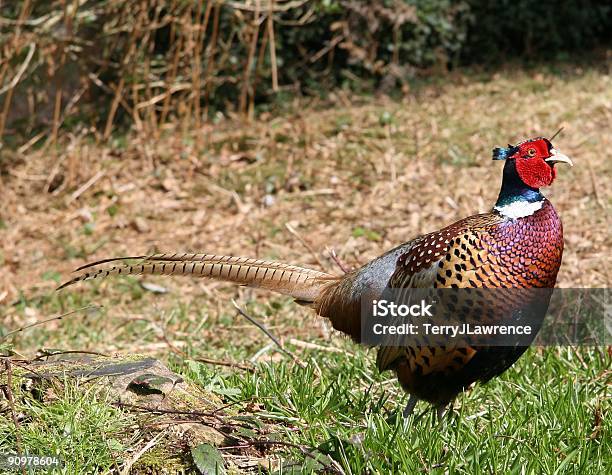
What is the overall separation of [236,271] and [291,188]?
118 inches

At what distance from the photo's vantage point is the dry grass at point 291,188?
5.37 metres

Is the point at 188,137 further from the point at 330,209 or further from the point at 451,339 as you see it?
the point at 451,339

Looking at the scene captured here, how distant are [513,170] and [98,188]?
13.5 ft

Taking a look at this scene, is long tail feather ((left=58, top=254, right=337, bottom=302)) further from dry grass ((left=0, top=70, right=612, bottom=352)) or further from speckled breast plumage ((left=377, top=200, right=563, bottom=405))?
dry grass ((left=0, top=70, right=612, bottom=352))

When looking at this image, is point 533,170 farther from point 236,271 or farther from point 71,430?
point 71,430

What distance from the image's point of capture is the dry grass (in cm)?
537

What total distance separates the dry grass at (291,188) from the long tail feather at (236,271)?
1242 millimetres

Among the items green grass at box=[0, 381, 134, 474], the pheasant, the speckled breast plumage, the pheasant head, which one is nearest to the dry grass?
the pheasant

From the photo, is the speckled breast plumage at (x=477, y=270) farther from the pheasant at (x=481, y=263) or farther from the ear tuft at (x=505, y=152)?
the ear tuft at (x=505, y=152)

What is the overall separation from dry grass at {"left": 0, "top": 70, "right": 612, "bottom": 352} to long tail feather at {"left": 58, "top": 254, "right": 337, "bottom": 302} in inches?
48.9

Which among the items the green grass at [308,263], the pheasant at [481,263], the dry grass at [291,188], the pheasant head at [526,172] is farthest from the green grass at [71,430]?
the dry grass at [291,188]

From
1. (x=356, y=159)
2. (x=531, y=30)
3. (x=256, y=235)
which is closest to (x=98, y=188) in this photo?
(x=256, y=235)

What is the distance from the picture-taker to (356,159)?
20.7 ft

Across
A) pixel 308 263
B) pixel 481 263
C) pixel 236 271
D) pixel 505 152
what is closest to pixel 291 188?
pixel 308 263
